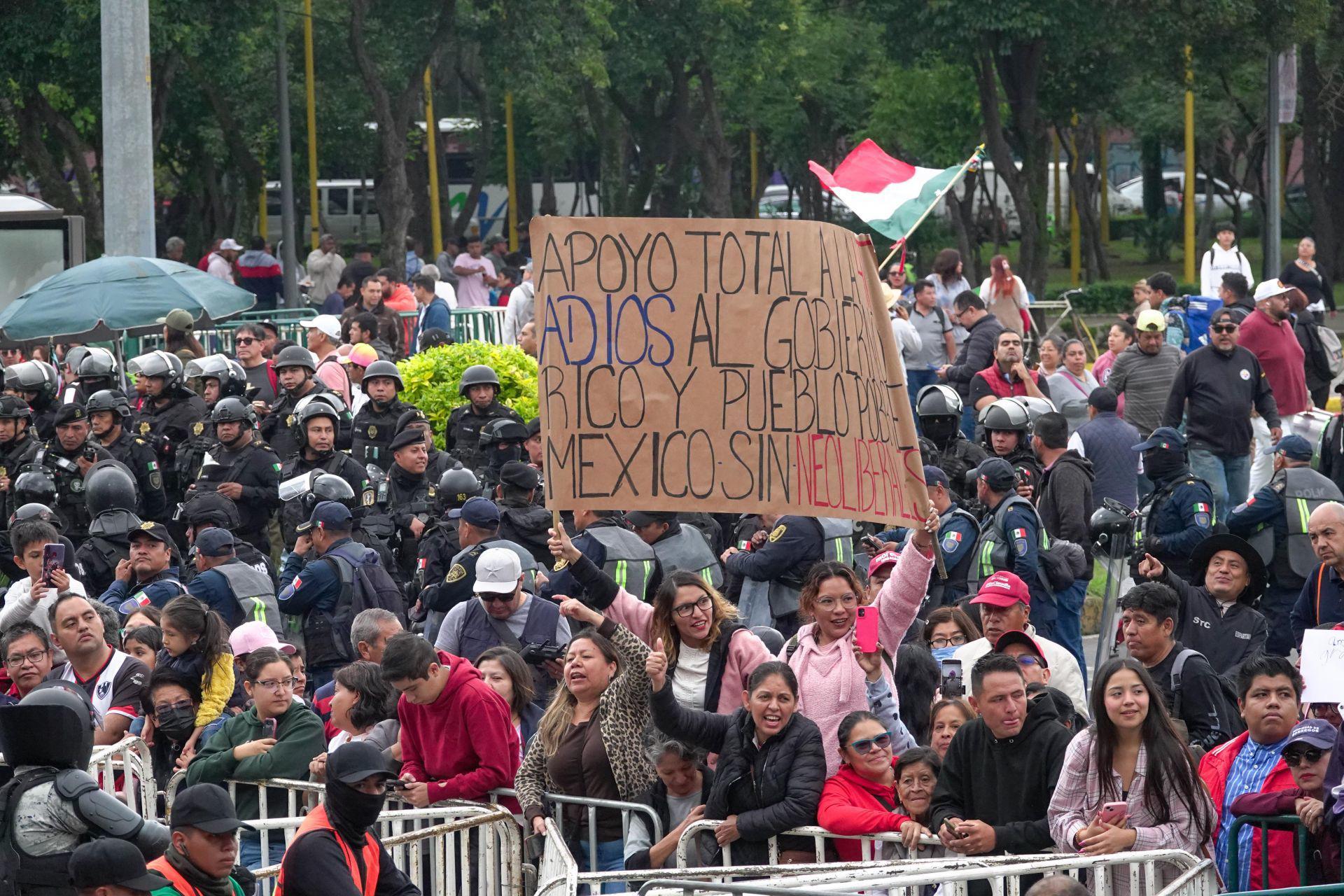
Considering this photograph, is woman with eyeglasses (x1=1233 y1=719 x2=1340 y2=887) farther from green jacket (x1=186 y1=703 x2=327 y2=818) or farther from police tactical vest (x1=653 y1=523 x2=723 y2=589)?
police tactical vest (x1=653 y1=523 x2=723 y2=589)

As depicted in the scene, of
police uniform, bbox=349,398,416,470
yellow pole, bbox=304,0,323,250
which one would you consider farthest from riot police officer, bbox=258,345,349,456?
yellow pole, bbox=304,0,323,250

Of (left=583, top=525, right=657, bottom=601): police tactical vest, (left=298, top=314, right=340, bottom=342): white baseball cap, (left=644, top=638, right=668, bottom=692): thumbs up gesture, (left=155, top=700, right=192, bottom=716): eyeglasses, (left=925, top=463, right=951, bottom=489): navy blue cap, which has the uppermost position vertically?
(left=298, top=314, right=340, bottom=342): white baseball cap

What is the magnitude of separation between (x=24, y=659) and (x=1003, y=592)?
423 cm

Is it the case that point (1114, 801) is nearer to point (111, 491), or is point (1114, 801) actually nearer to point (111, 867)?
point (111, 867)

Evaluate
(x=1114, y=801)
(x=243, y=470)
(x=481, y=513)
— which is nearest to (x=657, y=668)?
(x=1114, y=801)

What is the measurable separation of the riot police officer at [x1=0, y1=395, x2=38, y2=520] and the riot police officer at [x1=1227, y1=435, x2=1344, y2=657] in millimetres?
7432

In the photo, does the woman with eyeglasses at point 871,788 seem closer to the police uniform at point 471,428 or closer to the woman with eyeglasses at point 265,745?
the woman with eyeglasses at point 265,745

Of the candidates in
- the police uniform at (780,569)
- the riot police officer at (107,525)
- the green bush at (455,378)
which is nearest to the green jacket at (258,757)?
the police uniform at (780,569)

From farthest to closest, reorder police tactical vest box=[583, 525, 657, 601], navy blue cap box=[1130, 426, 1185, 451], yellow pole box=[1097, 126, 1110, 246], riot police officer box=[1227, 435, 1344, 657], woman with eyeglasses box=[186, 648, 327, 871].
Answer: yellow pole box=[1097, 126, 1110, 246] < navy blue cap box=[1130, 426, 1185, 451] < riot police officer box=[1227, 435, 1344, 657] < police tactical vest box=[583, 525, 657, 601] < woman with eyeglasses box=[186, 648, 327, 871]

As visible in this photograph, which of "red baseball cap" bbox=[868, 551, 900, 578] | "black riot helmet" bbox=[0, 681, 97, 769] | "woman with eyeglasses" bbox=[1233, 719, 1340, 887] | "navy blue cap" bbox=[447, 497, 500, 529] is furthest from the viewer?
"navy blue cap" bbox=[447, 497, 500, 529]

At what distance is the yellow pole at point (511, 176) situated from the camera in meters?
45.0

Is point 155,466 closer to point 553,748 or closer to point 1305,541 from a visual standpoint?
point 553,748

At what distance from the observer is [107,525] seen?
1139 cm

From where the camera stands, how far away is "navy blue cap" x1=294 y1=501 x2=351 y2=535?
10.1 meters
